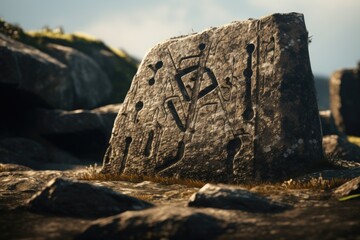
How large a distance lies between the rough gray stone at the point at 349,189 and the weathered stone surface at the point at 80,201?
10.7 feet

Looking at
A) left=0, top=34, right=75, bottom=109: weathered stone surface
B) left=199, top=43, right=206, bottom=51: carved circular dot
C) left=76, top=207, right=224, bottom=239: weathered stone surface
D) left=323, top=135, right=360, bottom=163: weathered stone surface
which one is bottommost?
left=76, top=207, right=224, bottom=239: weathered stone surface

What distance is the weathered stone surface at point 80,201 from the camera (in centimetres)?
672

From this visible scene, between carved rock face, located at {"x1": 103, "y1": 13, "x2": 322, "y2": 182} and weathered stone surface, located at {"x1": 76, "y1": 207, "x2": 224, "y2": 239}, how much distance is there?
4.26m

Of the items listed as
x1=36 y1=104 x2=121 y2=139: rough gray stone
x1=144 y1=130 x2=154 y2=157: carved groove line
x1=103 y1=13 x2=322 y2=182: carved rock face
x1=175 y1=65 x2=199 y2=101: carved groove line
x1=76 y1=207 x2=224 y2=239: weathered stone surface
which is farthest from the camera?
x1=36 y1=104 x2=121 y2=139: rough gray stone

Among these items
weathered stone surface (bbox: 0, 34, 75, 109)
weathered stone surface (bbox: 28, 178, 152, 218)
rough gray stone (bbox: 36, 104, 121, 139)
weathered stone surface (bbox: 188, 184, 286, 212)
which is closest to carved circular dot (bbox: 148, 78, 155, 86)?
weathered stone surface (bbox: 28, 178, 152, 218)

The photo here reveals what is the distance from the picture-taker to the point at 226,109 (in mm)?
10547

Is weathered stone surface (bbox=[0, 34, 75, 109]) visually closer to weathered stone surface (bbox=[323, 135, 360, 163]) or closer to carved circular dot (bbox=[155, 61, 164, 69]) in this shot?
carved circular dot (bbox=[155, 61, 164, 69])

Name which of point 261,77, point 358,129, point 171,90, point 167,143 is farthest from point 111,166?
point 358,129

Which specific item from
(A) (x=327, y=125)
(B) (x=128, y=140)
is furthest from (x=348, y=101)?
(B) (x=128, y=140)

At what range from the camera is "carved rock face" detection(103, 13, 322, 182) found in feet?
32.1

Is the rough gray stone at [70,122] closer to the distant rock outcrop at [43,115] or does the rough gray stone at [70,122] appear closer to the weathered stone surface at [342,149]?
the distant rock outcrop at [43,115]

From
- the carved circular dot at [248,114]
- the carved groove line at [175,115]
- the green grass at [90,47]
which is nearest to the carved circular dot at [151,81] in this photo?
the carved groove line at [175,115]

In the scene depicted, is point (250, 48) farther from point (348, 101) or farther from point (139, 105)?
point (348, 101)

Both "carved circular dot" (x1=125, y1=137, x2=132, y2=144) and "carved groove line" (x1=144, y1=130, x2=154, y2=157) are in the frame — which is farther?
"carved circular dot" (x1=125, y1=137, x2=132, y2=144)
